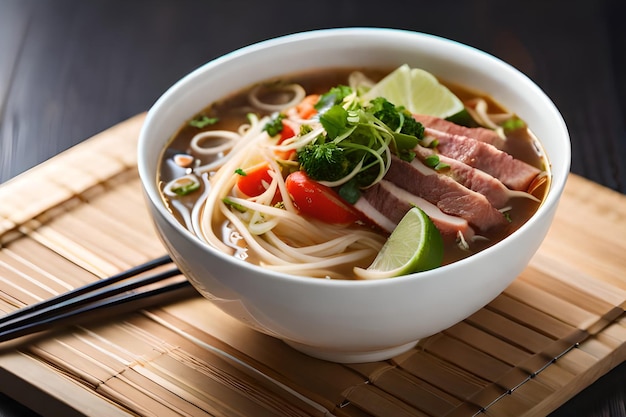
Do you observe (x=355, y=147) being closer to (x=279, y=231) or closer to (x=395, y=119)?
(x=395, y=119)

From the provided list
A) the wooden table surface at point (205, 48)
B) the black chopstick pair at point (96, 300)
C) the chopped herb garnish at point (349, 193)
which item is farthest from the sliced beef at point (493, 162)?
the wooden table surface at point (205, 48)

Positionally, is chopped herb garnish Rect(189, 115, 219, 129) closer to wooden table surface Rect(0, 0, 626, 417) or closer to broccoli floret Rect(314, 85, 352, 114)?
broccoli floret Rect(314, 85, 352, 114)

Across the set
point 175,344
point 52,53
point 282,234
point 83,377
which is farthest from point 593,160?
point 52,53

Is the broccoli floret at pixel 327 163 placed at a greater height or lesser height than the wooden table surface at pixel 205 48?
greater

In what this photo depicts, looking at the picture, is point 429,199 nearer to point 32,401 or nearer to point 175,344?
point 175,344

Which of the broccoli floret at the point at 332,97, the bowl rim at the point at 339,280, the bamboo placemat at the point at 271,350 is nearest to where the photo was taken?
the bowl rim at the point at 339,280

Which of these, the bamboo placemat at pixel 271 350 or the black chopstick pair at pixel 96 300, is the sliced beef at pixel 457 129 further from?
the black chopstick pair at pixel 96 300
